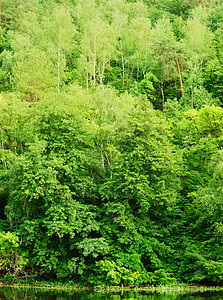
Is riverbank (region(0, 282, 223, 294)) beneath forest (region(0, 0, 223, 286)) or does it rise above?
beneath

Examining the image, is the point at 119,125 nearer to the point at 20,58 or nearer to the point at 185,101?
the point at 185,101

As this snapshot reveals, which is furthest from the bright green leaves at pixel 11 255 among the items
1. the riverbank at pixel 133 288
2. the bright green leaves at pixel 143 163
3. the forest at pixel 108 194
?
the bright green leaves at pixel 143 163

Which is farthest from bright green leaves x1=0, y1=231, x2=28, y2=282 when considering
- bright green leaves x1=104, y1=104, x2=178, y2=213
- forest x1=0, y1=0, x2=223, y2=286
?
bright green leaves x1=104, y1=104, x2=178, y2=213

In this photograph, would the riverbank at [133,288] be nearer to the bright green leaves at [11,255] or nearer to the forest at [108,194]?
the forest at [108,194]

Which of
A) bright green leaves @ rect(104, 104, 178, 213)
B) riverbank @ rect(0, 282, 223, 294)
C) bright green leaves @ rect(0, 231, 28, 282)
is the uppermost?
bright green leaves @ rect(104, 104, 178, 213)

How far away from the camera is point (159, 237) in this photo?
2789 cm

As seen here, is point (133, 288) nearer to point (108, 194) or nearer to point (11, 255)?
point (108, 194)

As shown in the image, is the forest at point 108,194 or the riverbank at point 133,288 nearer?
the riverbank at point 133,288

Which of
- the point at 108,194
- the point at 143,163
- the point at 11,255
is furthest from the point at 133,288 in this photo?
the point at 11,255

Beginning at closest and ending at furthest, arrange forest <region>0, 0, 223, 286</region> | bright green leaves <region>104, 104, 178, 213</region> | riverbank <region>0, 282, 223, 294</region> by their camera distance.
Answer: riverbank <region>0, 282, 223, 294</region>
forest <region>0, 0, 223, 286</region>
bright green leaves <region>104, 104, 178, 213</region>

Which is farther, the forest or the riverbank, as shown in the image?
the forest

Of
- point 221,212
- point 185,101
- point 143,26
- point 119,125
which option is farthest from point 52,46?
point 221,212

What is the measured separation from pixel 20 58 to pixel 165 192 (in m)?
32.1

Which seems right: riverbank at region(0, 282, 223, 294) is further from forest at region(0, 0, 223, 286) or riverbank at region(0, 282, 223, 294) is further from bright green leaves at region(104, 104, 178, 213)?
bright green leaves at region(104, 104, 178, 213)
